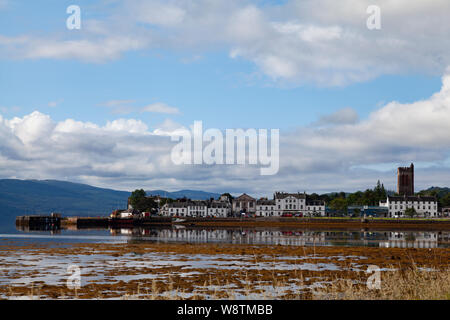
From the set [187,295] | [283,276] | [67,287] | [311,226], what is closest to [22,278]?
[67,287]

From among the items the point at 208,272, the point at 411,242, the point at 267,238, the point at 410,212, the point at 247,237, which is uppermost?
the point at 208,272

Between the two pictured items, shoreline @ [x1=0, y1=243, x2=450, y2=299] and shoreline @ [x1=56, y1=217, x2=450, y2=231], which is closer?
shoreline @ [x1=0, y1=243, x2=450, y2=299]

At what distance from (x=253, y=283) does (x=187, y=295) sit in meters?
6.44

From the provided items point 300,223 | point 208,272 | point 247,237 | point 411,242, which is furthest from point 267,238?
point 300,223

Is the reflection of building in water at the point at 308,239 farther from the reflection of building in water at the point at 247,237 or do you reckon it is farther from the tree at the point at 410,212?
the tree at the point at 410,212

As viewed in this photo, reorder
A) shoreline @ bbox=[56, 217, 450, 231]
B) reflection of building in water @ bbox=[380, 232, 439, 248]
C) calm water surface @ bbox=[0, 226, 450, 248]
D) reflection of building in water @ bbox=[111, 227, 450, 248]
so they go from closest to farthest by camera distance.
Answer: reflection of building in water @ bbox=[380, 232, 439, 248] → reflection of building in water @ bbox=[111, 227, 450, 248] → calm water surface @ bbox=[0, 226, 450, 248] → shoreline @ bbox=[56, 217, 450, 231]

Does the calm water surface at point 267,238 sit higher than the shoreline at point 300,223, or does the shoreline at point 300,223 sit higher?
the calm water surface at point 267,238

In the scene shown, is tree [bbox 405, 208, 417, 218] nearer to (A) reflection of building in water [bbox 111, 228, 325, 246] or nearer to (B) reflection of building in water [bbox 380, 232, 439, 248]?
(B) reflection of building in water [bbox 380, 232, 439, 248]

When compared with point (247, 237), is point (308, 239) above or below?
above

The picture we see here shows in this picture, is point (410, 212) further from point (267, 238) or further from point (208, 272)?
point (208, 272)

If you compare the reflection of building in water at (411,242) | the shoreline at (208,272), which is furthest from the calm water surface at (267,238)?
the shoreline at (208,272)

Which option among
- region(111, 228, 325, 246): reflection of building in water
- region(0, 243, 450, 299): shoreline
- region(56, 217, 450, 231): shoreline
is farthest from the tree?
region(0, 243, 450, 299): shoreline
